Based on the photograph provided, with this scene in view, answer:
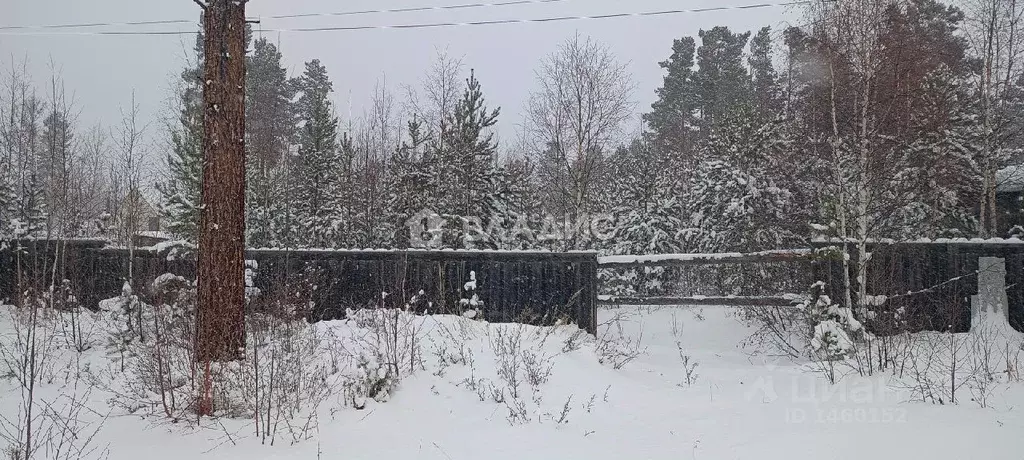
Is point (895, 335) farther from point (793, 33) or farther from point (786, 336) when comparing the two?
point (793, 33)

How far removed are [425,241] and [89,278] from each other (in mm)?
6446

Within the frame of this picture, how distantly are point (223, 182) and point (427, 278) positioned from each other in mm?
3621

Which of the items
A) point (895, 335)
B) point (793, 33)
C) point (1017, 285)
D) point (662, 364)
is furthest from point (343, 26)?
point (1017, 285)

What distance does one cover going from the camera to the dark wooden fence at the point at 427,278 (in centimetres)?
798

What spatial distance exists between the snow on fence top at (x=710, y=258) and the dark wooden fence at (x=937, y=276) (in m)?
0.48

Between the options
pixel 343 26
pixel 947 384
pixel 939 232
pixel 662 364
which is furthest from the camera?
pixel 343 26

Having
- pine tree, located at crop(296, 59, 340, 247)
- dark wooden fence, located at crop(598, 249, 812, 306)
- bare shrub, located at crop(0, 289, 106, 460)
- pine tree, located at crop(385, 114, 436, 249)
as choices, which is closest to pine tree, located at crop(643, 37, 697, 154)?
dark wooden fence, located at crop(598, 249, 812, 306)

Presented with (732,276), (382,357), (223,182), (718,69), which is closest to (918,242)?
(732,276)

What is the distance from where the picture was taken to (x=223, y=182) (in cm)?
528

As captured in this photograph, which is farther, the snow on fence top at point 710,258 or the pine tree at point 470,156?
the pine tree at point 470,156

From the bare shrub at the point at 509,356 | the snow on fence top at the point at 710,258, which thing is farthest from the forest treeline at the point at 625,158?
the bare shrub at the point at 509,356

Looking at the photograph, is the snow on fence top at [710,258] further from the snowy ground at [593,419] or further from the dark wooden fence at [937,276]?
the snowy ground at [593,419]

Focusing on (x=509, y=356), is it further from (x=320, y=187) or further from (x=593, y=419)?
(x=320, y=187)

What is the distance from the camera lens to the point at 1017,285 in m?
7.35
